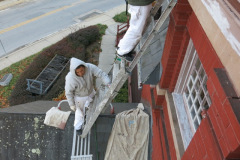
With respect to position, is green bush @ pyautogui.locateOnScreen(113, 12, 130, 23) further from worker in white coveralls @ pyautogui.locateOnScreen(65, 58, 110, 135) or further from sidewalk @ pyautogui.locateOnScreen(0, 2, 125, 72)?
worker in white coveralls @ pyautogui.locateOnScreen(65, 58, 110, 135)

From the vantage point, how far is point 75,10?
19719 mm

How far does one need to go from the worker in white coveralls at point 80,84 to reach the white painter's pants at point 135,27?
1.03 m

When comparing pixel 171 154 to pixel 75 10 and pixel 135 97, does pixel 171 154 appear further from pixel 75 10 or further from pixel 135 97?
pixel 75 10

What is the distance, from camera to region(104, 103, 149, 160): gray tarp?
17.9ft

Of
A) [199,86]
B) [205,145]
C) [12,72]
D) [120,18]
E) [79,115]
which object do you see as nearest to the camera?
[205,145]

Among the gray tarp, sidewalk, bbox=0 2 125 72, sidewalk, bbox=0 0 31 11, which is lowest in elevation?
sidewalk, bbox=0 2 125 72

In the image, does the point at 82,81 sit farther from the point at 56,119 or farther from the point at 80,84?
the point at 56,119

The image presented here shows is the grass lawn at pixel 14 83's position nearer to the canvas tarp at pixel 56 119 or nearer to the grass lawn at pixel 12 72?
the grass lawn at pixel 12 72

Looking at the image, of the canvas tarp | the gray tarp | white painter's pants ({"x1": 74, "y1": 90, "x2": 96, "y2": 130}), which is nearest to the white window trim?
the gray tarp

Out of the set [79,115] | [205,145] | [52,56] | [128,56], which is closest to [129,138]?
[79,115]

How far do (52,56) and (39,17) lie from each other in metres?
6.51

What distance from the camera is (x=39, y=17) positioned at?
1872 centimetres

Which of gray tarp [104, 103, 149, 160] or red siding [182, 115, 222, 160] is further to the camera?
gray tarp [104, 103, 149, 160]

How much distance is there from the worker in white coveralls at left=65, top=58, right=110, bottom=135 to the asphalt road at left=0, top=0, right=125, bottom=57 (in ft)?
41.0
